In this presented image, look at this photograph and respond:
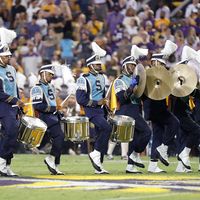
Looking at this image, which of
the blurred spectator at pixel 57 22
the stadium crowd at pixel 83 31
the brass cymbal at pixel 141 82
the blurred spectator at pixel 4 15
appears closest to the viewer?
the brass cymbal at pixel 141 82

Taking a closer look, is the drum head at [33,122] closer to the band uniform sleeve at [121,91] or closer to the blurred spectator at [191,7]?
the band uniform sleeve at [121,91]

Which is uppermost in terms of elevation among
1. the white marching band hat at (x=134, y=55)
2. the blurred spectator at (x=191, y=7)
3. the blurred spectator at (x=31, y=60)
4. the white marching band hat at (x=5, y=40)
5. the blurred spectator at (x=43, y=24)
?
the white marching band hat at (x=5, y=40)

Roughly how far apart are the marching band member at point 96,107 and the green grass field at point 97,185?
1.13 feet

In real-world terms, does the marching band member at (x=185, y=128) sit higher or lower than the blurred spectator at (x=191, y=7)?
higher

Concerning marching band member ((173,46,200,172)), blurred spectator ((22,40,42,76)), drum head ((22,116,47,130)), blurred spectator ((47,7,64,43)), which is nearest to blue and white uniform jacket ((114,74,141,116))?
marching band member ((173,46,200,172))

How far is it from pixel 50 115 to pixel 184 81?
8.11 ft

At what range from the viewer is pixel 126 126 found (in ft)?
58.2

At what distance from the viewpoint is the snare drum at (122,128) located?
17.8 meters

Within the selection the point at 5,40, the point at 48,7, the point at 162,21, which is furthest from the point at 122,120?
the point at 48,7

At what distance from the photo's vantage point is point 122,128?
701 inches

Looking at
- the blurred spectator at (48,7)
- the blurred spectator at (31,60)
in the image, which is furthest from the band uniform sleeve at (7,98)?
the blurred spectator at (48,7)

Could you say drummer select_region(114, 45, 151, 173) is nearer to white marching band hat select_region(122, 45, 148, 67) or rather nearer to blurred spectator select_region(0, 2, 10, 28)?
white marching band hat select_region(122, 45, 148, 67)

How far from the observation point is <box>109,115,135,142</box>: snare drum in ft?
58.3

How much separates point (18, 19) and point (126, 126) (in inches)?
530
